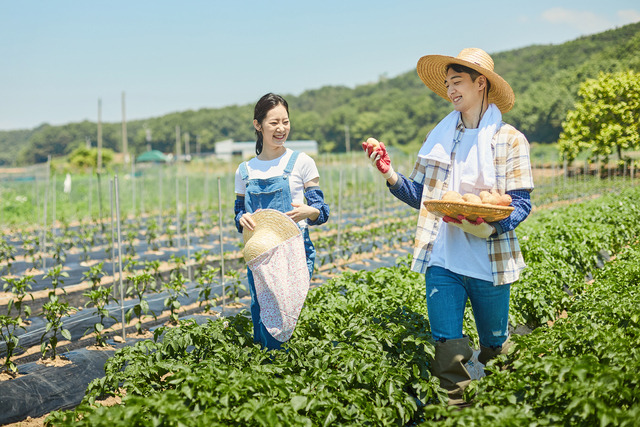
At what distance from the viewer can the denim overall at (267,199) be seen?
2.80 m

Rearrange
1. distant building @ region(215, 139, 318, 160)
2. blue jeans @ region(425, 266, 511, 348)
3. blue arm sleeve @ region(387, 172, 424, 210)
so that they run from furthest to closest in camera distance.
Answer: distant building @ region(215, 139, 318, 160), blue arm sleeve @ region(387, 172, 424, 210), blue jeans @ region(425, 266, 511, 348)

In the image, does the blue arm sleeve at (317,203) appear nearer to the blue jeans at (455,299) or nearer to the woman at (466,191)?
the woman at (466,191)

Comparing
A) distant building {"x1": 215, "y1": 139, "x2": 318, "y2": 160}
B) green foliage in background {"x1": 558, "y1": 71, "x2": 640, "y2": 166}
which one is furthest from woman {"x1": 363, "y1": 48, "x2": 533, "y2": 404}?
distant building {"x1": 215, "y1": 139, "x2": 318, "y2": 160}

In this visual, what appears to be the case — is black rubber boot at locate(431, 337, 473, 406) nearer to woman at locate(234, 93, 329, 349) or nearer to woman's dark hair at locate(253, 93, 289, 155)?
woman at locate(234, 93, 329, 349)

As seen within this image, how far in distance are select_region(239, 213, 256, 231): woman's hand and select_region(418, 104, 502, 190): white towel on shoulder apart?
912 mm

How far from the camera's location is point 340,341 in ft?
9.05

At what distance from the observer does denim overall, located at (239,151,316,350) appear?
2.80 metres

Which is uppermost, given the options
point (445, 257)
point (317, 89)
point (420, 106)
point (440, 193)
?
point (317, 89)

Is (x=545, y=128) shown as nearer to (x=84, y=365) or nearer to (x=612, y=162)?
(x=612, y=162)

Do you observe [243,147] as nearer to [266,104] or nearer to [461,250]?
[266,104]

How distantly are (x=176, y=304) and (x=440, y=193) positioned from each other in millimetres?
3218

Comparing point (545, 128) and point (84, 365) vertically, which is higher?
point (545, 128)

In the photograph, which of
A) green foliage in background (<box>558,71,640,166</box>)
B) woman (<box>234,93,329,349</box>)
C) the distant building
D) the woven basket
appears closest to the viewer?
the woven basket

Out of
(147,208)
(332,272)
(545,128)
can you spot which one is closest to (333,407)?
(332,272)
